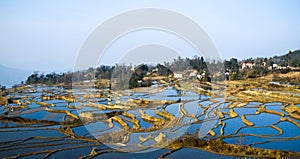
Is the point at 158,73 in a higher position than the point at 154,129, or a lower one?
higher

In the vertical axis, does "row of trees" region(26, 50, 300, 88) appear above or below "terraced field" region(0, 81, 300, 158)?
above

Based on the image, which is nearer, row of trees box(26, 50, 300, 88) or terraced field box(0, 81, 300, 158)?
terraced field box(0, 81, 300, 158)

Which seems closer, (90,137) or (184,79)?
(90,137)

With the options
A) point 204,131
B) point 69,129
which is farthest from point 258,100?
point 69,129

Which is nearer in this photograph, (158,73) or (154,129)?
(154,129)

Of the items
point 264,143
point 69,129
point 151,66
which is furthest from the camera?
point 151,66

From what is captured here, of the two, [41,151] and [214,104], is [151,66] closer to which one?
[214,104]

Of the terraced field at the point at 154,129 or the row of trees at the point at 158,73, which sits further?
the row of trees at the point at 158,73

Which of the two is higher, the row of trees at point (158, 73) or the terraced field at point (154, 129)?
the row of trees at point (158, 73)
